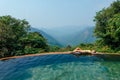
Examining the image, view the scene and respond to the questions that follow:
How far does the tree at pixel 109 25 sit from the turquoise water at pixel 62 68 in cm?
339

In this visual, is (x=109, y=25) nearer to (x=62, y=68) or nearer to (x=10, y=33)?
(x=62, y=68)

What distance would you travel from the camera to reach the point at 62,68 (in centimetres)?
1911

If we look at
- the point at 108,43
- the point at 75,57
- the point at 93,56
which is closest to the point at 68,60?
the point at 75,57

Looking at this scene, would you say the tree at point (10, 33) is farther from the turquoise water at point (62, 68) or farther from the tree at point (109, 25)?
the tree at point (109, 25)

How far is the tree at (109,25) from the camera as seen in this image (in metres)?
24.8

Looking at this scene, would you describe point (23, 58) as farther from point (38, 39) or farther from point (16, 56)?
point (38, 39)

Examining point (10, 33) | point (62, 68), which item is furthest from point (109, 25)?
point (10, 33)

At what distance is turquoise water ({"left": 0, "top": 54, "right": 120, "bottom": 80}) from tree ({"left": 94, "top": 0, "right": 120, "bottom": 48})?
3.39 metres

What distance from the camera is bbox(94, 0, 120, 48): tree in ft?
81.3

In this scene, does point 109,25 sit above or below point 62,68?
above

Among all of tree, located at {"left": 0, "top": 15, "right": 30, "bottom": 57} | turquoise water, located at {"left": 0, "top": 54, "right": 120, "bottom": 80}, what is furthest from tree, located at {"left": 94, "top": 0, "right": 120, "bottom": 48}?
tree, located at {"left": 0, "top": 15, "right": 30, "bottom": 57}

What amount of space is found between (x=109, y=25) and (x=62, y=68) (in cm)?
983

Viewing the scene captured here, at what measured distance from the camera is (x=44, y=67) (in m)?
19.6

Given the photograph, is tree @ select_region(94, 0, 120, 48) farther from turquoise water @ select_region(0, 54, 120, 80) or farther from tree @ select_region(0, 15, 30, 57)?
tree @ select_region(0, 15, 30, 57)
